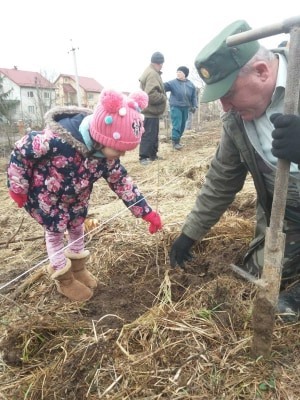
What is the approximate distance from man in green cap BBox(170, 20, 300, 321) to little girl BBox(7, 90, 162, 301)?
0.43 meters

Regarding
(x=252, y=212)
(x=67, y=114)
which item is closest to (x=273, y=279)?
(x=67, y=114)

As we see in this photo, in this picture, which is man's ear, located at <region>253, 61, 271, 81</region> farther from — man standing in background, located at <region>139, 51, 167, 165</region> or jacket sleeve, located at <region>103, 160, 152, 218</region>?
man standing in background, located at <region>139, 51, 167, 165</region>

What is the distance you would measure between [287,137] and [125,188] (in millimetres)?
1201

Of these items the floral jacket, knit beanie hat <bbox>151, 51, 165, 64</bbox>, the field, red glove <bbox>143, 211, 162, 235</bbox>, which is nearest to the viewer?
the field

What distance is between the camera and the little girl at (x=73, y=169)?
1958 millimetres

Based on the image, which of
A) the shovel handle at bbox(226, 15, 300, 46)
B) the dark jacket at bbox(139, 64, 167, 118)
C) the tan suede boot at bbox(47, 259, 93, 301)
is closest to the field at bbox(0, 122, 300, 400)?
the tan suede boot at bbox(47, 259, 93, 301)

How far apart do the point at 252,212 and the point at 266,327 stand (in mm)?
1998

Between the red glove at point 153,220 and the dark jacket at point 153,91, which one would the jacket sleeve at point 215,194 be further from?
the dark jacket at point 153,91

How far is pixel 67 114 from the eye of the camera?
226 centimetres

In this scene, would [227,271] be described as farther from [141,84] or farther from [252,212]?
[141,84]

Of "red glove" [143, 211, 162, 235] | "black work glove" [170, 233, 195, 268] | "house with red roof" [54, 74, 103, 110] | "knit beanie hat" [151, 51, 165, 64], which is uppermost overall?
"knit beanie hat" [151, 51, 165, 64]

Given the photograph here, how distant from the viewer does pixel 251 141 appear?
192 cm

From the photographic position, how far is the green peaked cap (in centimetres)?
155

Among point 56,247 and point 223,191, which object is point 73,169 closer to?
point 56,247
